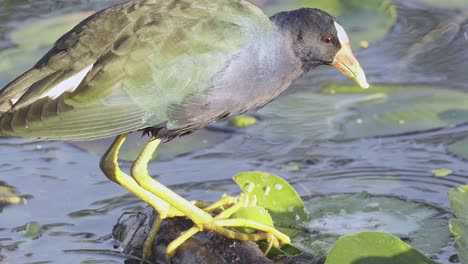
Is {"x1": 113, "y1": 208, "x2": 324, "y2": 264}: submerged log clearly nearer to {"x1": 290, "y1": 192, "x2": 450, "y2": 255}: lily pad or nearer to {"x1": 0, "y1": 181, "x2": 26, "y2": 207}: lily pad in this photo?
{"x1": 290, "y1": 192, "x2": 450, "y2": 255}: lily pad

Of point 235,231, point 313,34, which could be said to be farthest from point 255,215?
point 313,34

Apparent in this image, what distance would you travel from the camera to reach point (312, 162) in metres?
5.21

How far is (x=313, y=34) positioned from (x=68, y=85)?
0.96 metres

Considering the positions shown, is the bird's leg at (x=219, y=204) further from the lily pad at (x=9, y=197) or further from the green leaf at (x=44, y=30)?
the green leaf at (x=44, y=30)

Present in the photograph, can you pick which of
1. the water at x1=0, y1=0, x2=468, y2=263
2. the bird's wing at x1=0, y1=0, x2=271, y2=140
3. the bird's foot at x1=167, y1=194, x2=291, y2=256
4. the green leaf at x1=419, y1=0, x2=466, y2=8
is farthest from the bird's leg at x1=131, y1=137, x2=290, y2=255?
the green leaf at x1=419, y1=0, x2=466, y2=8

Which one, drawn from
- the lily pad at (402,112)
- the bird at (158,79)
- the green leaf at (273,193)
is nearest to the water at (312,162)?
the lily pad at (402,112)

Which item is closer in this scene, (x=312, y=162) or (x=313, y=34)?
(x=313, y=34)

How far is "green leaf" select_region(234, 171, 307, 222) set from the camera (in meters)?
4.23

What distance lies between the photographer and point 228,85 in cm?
402

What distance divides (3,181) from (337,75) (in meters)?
1.95

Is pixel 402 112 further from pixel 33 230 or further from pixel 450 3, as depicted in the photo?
pixel 33 230

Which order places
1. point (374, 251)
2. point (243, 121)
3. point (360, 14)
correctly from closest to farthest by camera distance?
point (374, 251) < point (243, 121) < point (360, 14)

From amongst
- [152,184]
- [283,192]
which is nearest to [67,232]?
[152,184]

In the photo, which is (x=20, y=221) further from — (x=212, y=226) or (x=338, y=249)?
(x=338, y=249)
